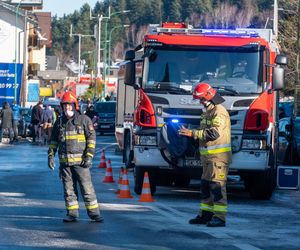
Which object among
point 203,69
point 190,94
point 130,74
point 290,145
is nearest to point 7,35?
point 290,145

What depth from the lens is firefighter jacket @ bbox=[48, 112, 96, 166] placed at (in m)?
13.7

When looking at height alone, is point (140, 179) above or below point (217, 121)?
below

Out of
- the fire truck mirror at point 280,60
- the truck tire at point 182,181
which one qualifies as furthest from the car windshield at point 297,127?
the fire truck mirror at point 280,60

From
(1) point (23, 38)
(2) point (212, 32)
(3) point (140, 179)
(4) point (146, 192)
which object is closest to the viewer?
(4) point (146, 192)

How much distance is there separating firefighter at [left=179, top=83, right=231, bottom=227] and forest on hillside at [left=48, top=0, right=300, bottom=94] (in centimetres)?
2665

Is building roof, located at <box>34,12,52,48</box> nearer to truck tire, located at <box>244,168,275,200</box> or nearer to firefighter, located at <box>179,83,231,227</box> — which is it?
truck tire, located at <box>244,168,275,200</box>

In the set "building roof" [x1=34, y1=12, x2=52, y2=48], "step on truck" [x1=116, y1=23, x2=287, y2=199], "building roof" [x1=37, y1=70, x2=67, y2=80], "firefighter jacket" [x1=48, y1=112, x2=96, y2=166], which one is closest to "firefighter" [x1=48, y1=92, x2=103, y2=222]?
"firefighter jacket" [x1=48, y1=112, x2=96, y2=166]

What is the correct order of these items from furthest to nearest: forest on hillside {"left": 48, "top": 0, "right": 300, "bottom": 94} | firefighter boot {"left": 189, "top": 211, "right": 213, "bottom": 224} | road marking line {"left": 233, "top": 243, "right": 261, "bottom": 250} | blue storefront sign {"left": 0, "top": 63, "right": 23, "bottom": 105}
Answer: forest on hillside {"left": 48, "top": 0, "right": 300, "bottom": 94}
blue storefront sign {"left": 0, "top": 63, "right": 23, "bottom": 105}
firefighter boot {"left": 189, "top": 211, "right": 213, "bottom": 224}
road marking line {"left": 233, "top": 243, "right": 261, "bottom": 250}

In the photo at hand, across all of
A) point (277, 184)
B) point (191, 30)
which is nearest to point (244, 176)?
point (277, 184)

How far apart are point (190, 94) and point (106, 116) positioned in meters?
32.6

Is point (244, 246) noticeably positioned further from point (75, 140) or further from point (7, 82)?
point (7, 82)

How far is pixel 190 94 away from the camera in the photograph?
17875 mm

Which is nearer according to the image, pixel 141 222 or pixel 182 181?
pixel 141 222

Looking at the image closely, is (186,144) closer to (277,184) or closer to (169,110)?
(169,110)
